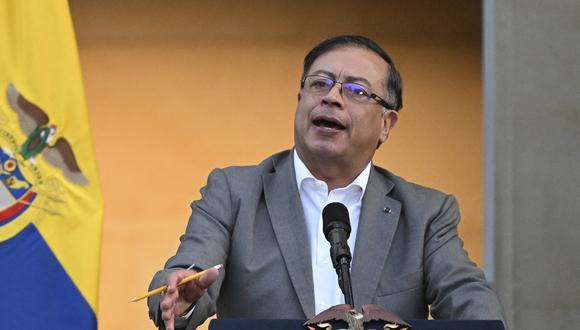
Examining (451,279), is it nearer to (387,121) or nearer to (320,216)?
(320,216)

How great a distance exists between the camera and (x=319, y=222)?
344 cm

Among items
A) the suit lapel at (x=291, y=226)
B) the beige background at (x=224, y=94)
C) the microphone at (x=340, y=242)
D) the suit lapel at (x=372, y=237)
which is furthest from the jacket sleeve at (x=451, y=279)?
the beige background at (x=224, y=94)

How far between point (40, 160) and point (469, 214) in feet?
7.41

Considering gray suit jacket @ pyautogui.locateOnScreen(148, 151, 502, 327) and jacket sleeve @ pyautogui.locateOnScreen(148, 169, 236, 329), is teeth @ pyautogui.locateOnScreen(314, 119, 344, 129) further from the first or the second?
jacket sleeve @ pyautogui.locateOnScreen(148, 169, 236, 329)

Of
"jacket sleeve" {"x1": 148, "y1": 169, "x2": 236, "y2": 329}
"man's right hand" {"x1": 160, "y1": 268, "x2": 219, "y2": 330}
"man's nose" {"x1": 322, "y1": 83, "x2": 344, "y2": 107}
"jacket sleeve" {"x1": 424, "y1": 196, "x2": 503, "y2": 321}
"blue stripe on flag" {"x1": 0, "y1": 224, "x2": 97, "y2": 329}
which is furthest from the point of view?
"blue stripe on flag" {"x1": 0, "y1": 224, "x2": 97, "y2": 329}

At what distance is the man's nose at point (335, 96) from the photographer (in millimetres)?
3430

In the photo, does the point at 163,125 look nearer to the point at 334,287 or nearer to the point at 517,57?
the point at 517,57

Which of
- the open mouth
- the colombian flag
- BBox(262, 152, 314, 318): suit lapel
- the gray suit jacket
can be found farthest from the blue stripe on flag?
the open mouth

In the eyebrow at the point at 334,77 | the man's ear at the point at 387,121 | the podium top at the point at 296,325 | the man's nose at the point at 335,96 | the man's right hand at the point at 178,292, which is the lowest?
the podium top at the point at 296,325

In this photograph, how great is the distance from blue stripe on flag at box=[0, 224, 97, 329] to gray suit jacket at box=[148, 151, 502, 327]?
2.39 feet

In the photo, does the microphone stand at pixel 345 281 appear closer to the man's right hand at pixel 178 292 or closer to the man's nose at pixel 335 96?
the man's right hand at pixel 178 292

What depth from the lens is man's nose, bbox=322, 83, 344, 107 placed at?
3.43 metres

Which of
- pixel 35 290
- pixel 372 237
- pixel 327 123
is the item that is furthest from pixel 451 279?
pixel 35 290

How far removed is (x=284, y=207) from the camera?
3.42m
